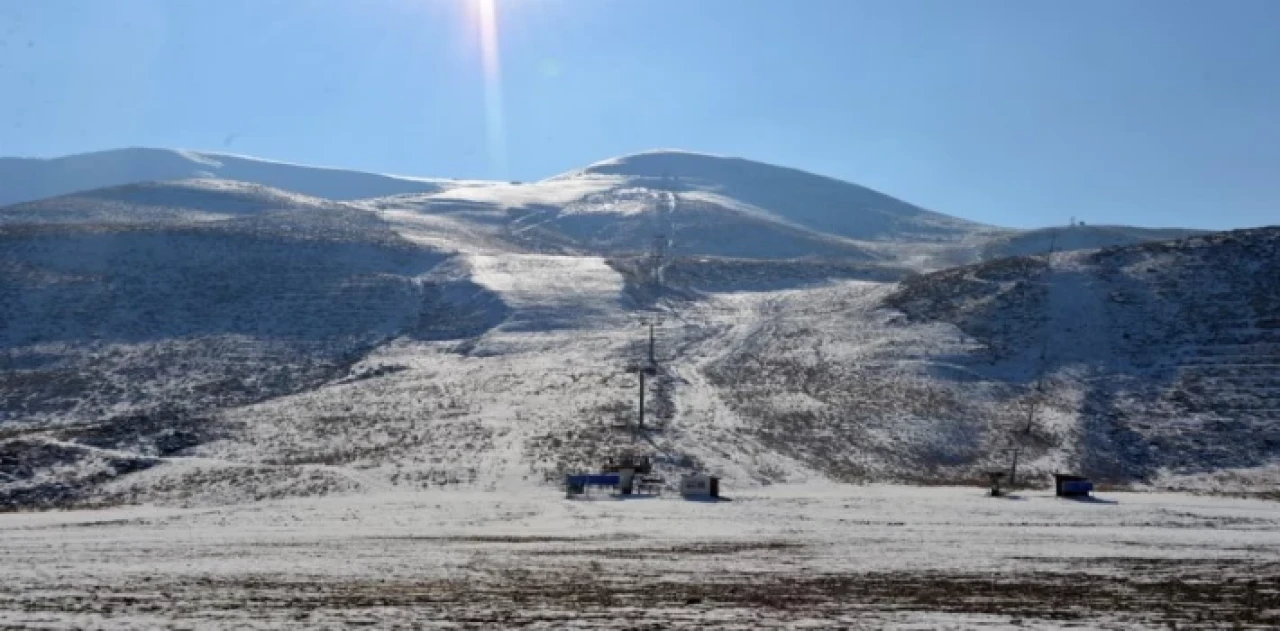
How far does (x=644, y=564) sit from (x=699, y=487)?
17511 millimetres

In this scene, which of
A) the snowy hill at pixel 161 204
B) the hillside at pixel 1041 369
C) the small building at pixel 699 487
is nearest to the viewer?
the small building at pixel 699 487

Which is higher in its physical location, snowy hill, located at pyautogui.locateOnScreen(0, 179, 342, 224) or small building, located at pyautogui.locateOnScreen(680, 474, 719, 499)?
snowy hill, located at pyautogui.locateOnScreen(0, 179, 342, 224)

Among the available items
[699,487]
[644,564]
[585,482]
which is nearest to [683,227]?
[699,487]

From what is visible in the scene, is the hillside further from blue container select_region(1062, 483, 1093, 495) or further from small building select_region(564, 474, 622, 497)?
small building select_region(564, 474, 622, 497)

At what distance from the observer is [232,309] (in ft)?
242

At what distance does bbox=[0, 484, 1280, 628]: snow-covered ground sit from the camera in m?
15.5

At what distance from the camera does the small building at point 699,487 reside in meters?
38.6

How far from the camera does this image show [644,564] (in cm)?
2152

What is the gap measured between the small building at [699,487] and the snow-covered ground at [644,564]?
2487 mm

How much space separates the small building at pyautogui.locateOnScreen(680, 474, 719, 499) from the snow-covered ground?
8.16ft

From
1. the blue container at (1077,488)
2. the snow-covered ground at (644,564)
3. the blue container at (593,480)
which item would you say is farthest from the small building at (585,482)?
the blue container at (1077,488)

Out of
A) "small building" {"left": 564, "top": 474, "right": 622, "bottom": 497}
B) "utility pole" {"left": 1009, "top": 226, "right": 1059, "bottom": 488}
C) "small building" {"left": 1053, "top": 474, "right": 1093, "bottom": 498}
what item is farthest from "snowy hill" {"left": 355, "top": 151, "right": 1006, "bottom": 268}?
"small building" {"left": 1053, "top": 474, "right": 1093, "bottom": 498}

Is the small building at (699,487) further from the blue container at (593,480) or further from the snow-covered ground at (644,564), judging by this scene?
the blue container at (593,480)

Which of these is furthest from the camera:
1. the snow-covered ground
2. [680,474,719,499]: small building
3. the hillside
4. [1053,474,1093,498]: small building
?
the hillside
